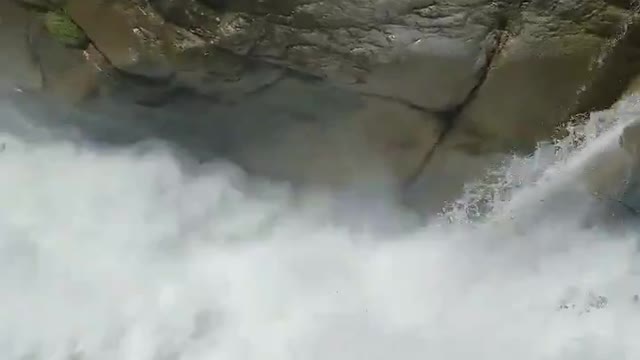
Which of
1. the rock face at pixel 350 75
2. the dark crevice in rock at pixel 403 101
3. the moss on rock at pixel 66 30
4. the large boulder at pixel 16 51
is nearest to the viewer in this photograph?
the rock face at pixel 350 75

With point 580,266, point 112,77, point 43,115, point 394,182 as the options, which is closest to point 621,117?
point 580,266

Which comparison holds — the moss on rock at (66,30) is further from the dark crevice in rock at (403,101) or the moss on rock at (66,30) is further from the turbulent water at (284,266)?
the dark crevice in rock at (403,101)

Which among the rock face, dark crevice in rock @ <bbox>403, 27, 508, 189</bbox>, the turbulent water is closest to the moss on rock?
the rock face

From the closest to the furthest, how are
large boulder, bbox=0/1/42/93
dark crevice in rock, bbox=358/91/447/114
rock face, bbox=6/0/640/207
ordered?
rock face, bbox=6/0/640/207 < dark crevice in rock, bbox=358/91/447/114 < large boulder, bbox=0/1/42/93

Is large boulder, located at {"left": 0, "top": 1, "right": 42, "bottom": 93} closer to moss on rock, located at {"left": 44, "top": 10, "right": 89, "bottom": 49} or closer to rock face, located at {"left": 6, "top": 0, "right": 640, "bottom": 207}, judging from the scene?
rock face, located at {"left": 6, "top": 0, "right": 640, "bottom": 207}

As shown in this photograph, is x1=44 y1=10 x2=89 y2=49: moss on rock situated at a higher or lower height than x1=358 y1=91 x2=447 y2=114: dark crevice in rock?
lower

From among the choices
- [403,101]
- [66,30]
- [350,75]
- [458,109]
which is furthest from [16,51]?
[458,109]

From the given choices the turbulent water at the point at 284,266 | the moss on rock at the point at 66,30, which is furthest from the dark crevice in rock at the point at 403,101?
the moss on rock at the point at 66,30
